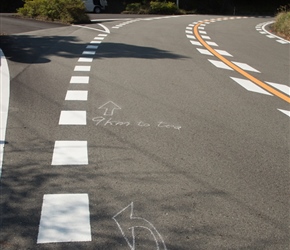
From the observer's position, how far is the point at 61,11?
23719mm

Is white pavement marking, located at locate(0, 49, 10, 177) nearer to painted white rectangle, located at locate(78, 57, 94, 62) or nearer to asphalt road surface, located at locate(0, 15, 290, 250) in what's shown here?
asphalt road surface, located at locate(0, 15, 290, 250)

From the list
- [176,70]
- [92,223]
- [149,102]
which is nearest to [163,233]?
[92,223]

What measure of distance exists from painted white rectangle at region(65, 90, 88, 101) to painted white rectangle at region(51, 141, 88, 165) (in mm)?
2078

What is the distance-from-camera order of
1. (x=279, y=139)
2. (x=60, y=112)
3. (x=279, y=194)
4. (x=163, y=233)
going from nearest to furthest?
(x=163, y=233)
(x=279, y=194)
(x=279, y=139)
(x=60, y=112)

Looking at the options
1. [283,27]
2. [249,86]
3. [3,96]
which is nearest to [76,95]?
[3,96]

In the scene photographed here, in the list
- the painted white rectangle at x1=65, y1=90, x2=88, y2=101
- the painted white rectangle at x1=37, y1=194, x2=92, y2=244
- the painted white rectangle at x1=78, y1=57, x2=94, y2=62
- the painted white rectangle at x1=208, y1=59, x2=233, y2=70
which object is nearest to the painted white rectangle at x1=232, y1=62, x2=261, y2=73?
the painted white rectangle at x1=208, y1=59, x2=233, y2=70

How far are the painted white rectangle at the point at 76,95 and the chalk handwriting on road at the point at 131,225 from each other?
370 cm

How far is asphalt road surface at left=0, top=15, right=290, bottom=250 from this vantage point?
155 inches

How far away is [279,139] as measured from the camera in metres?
6.18

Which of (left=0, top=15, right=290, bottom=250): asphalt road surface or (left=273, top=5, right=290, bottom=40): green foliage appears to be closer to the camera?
(left=0, top=15, right=290, bottom=250): asphalt road surface

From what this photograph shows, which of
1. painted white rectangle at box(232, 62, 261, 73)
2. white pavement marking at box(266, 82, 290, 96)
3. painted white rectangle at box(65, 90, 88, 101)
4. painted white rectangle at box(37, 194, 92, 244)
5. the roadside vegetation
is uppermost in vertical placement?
painted white rectangle at box(37, 194, 92, 244)

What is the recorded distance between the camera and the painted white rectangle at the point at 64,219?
3.80 meters

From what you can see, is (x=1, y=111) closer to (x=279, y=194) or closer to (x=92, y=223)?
(x=92, y=223)

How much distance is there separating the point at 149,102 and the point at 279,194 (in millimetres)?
3401
